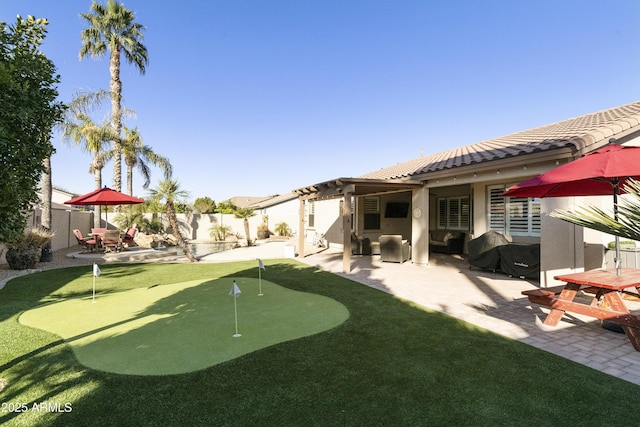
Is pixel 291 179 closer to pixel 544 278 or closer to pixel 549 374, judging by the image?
pixel 544 278

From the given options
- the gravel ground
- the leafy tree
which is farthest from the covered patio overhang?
the leafy tree

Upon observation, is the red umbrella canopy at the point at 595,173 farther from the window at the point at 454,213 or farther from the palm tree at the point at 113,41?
the palm tree at the point at 113,41

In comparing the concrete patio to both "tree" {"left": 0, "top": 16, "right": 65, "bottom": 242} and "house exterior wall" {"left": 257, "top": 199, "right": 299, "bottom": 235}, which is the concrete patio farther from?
"house exterior wall" {"left": 257, "top": 199, "right": 299, "bottom": 235}

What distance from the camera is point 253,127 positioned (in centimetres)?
2289

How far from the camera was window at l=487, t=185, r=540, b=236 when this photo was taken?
9.77m

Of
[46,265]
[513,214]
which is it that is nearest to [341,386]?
[513,214]

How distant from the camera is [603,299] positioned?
15.9ft

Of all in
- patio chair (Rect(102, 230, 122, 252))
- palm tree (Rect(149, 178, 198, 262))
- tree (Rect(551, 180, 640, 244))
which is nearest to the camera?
tree (Rect(551, 180, 640, 244))

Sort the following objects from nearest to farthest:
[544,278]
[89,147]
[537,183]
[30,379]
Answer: [30,379]
[537,183]
[544,278]
[89,147]

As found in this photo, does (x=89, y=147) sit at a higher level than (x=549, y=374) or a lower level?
higher

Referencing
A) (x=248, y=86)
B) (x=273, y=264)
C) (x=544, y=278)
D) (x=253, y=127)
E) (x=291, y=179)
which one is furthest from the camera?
(x=291, y=179)

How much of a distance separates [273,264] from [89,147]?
15812 mm

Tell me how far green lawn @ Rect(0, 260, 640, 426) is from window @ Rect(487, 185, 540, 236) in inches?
254

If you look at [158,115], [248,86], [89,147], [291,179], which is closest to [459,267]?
[248,86]
